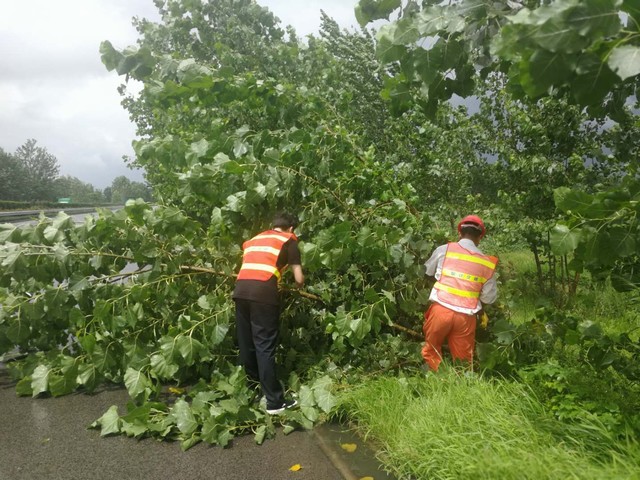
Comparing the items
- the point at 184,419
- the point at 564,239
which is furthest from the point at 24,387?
the point at 564,239

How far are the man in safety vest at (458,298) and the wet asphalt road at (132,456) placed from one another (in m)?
1.35

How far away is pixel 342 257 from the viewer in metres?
4.17

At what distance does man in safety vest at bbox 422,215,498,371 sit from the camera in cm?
410

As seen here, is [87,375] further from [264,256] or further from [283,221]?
[283,221]

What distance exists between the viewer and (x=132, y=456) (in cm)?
348

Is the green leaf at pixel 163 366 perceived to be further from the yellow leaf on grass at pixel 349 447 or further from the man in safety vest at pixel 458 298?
the man in safety vest at pixel 458 298

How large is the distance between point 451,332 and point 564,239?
1954mm

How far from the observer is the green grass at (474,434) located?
2.46 meters

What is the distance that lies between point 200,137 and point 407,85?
358 centimetres

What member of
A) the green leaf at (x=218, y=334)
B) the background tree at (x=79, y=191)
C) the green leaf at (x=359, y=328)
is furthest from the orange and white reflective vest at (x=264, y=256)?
the background tree at (x=79, y=191)

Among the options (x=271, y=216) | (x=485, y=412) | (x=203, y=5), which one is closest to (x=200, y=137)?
(x=271, y=216)

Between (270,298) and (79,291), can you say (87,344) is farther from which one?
(270,298)

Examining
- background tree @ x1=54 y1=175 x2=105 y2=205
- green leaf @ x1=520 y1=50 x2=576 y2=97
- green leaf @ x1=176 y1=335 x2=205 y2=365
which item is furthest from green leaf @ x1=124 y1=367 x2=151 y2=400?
background tree @ x1=54 y1=175 x2=105 y2=205

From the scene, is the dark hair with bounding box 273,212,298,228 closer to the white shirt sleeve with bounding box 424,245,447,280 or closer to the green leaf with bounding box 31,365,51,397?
the white shirt sleeve with bounding box 424,245,447,280
